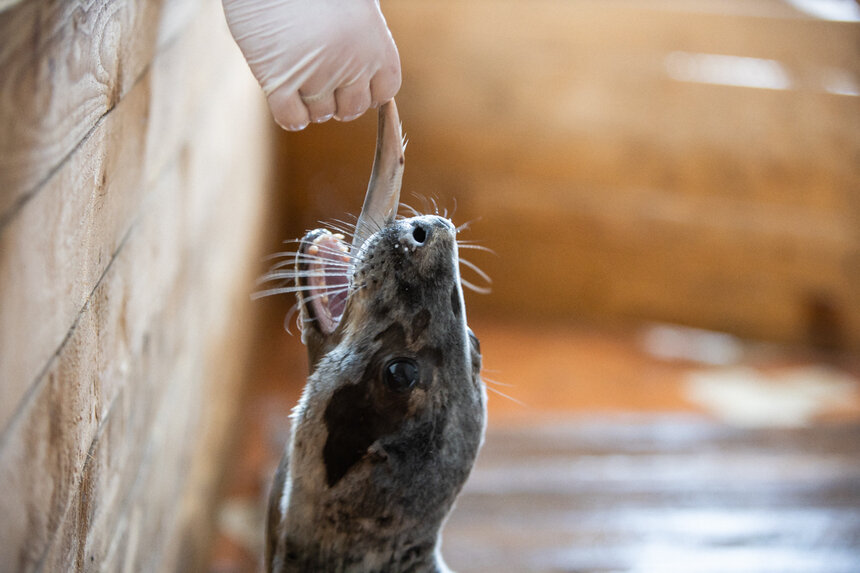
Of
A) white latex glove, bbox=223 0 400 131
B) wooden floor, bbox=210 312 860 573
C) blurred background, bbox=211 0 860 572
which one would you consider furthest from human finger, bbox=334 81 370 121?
blurred background, bbox=211 0 860 572

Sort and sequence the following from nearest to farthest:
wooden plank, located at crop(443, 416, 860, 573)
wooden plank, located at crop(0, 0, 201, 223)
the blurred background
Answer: wooden plank, located at crop(0, 0, 201, 223) < wooden plank, located at crop(443, 416, 860, 573) < the blurred background

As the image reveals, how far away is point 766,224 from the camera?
15.2 feet

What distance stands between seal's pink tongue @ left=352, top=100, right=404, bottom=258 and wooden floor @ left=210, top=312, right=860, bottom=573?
36.2 inches

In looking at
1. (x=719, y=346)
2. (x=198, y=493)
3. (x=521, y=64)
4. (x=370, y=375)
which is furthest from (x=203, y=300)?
(x=719, y=346)

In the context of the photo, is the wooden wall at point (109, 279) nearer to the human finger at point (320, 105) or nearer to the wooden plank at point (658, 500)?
the human finger at point (320, 105)

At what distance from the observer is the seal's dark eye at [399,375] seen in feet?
4.57

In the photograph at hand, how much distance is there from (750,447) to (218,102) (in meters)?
2.37

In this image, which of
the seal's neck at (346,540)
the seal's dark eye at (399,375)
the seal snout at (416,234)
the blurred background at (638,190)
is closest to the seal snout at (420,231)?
the seal snout at (416,234)

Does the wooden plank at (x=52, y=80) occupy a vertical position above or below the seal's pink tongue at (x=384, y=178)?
above

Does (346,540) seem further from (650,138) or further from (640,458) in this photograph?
(650,138)

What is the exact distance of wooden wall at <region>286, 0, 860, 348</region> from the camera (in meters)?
4.46

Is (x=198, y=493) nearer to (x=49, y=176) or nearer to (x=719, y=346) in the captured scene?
(x=49, y=176)

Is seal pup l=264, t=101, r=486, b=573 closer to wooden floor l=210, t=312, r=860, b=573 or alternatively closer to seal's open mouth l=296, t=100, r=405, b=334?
seal's open mouth l=296, t=100, r=405, b=334

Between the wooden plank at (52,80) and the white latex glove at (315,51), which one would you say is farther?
the white latex glove at (315,51)
